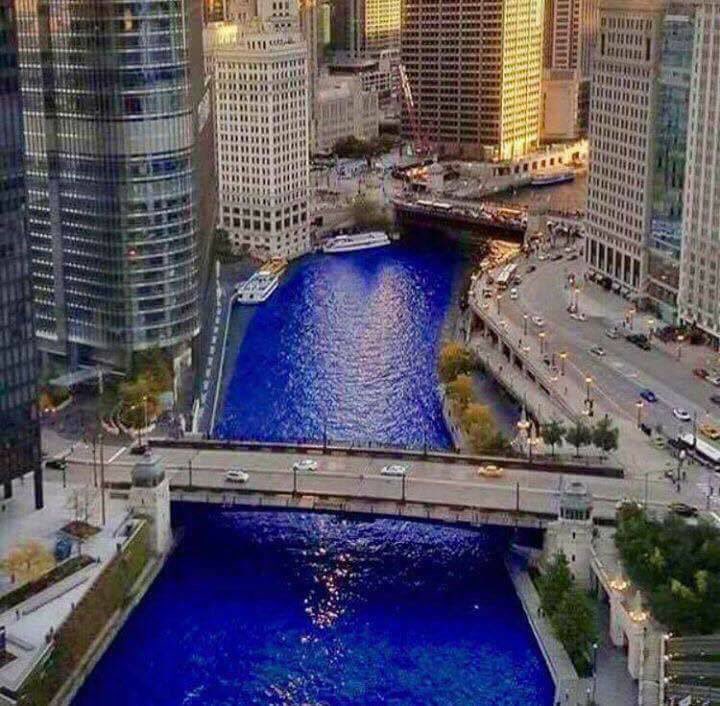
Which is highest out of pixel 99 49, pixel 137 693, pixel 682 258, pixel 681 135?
pixel 99 49

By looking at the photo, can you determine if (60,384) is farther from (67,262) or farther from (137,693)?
(137,693)

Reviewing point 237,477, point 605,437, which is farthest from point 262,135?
point 237,477

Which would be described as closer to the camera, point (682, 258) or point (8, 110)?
point (8, 110)

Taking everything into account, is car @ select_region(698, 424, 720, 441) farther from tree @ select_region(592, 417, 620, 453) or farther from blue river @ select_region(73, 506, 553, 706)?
blue river @ select_region(73, 506, 553, 706)

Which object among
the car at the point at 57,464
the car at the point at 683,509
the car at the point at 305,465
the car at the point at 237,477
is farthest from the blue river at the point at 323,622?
the car at the point at 683,509

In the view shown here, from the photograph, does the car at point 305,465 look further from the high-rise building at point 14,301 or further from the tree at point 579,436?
the tree at point 579,436

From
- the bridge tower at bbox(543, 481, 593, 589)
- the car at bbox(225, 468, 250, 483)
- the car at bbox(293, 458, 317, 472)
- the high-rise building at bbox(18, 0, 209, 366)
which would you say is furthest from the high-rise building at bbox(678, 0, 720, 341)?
the car at bbox(225, 468, 250, 483)

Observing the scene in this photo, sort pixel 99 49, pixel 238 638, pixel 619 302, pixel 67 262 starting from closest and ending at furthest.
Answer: pixel 238 638
pixel 99 49
pixel 67 262
pixel 619 302

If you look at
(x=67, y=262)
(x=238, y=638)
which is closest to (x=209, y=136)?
(x=67, y=262)
